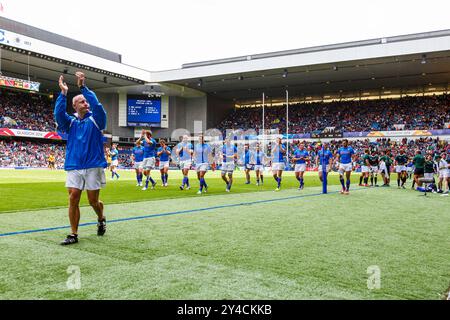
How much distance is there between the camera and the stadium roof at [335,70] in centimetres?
3844

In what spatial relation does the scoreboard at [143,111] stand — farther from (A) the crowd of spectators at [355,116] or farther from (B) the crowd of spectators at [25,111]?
(B) the crowd of spectators at [25,111]

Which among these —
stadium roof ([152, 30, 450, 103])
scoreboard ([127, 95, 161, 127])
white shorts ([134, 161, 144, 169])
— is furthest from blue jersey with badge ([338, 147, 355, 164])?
scoreboard ([127, 95, 161, 127])

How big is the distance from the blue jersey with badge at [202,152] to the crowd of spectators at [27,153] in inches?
1416

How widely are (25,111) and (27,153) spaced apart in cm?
698

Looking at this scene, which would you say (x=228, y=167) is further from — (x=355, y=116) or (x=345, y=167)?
(x=355, y=116)

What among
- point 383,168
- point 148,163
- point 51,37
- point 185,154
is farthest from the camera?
point 51,37

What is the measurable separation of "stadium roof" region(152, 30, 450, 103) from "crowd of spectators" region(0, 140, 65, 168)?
1668cm

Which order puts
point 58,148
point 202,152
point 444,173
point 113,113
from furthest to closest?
point 113,113 → point 58,148 → point 444,173 → point 202,152

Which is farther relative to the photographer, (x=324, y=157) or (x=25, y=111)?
(x=25, y=111)

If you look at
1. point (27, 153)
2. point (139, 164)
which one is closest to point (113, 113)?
point (27, 153)

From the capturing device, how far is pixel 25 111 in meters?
49.8

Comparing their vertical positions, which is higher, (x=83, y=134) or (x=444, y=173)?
(x=83, y=134)
